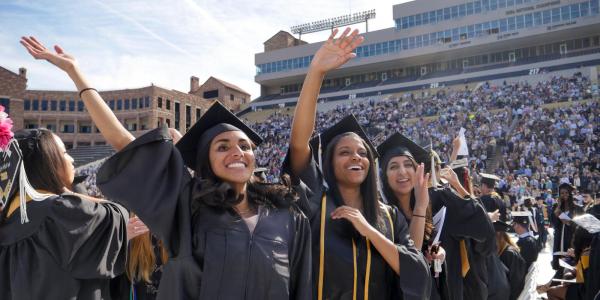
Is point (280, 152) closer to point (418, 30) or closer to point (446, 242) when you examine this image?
point (418, 30)

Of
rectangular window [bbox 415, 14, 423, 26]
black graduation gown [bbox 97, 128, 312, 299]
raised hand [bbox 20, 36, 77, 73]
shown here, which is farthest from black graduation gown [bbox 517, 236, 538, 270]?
rectangular window [bbox 415, 14, 423, 26]

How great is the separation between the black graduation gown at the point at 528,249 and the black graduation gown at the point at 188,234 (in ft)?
14.9

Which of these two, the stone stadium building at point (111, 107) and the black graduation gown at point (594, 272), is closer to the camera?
the black graduation gown at point (594, 272)

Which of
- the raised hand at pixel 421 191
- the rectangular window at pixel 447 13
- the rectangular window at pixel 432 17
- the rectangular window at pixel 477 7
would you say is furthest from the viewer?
the rectangular window at pixel 432 17

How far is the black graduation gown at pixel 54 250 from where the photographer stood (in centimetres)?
238

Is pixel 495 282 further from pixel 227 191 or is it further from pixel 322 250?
pixel 227 191

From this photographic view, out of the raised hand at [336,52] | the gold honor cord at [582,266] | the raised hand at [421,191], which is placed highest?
the raised hand at [336,52]

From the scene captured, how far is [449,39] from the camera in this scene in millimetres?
43781

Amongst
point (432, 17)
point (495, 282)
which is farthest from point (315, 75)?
point (432, 17)

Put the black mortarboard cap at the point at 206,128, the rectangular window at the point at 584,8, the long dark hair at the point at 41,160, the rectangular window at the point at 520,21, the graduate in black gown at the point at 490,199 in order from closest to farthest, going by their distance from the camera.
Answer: the black mortarboard cap at the point at 206,128
the long dark hair at the point at 41,160
the graduate in black gown at the point at 490,199
the rectangular window at the point at 584,8
the rectangular window at the point at 520,21

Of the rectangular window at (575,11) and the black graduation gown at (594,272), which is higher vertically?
the rectangular window at (575,11)

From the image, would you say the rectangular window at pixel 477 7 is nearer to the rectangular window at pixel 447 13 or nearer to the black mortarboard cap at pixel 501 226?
the rectangular window at pixel 447 13

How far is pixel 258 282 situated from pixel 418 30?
4723cm

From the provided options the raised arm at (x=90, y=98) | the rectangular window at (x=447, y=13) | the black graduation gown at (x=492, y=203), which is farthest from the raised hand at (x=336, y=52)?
the rectangular window at (x=447, y=13)
